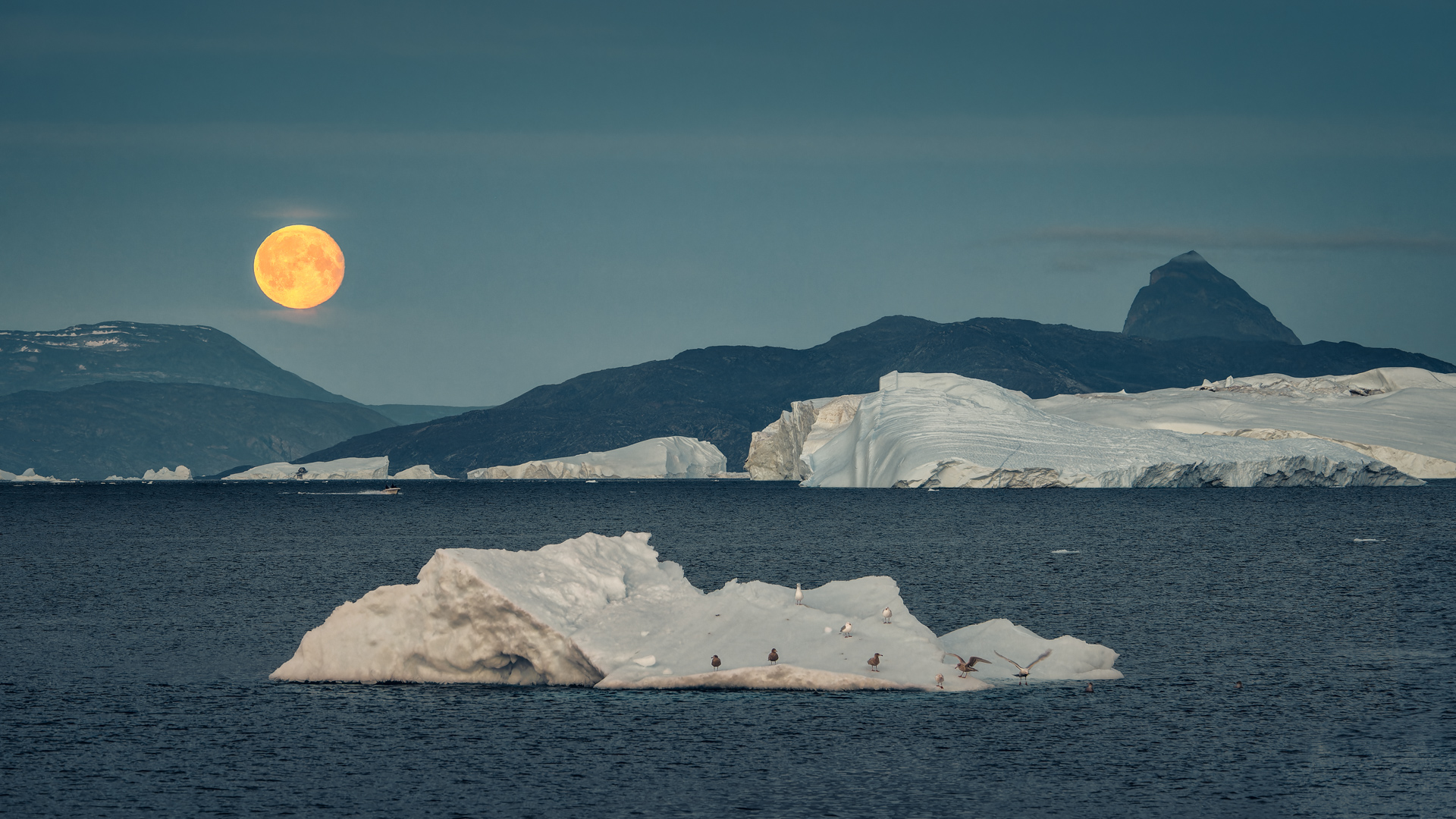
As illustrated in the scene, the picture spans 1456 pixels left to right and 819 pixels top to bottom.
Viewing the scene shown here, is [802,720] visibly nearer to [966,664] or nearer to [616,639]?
[966,664]

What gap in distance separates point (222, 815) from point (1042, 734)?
11.4 meters

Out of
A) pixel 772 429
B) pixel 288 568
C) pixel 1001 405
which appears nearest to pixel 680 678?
pixel 288 568

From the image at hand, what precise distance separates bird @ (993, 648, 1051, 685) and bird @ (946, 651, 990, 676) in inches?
16.4

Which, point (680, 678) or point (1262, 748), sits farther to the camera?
point (680, 678)

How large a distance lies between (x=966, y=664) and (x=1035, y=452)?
81168mm

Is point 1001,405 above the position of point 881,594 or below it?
above

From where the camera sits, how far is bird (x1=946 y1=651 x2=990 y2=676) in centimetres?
2233

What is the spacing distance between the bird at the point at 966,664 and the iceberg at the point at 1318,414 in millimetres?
95364

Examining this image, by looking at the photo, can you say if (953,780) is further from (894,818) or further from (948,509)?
(948,509)

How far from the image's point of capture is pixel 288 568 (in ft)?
165

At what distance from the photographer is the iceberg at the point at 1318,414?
119375 millimetres

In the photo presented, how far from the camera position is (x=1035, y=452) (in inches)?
3986

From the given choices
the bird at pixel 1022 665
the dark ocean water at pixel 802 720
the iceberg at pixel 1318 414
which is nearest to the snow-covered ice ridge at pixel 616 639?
the bird at pixel 1022 665

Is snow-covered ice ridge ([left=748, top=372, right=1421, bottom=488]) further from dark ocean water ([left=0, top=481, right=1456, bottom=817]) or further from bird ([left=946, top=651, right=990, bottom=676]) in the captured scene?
bird ([left=946, top=651, right=990, bottom=676])
